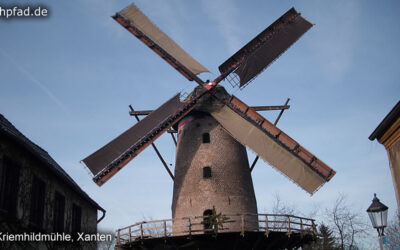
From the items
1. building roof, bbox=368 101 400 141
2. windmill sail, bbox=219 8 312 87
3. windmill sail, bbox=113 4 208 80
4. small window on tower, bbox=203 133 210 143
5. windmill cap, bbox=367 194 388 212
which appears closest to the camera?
windmill cap, bbox=367 194 388 212

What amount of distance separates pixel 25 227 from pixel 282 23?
15577mm

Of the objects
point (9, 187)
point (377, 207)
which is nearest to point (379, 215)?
point (377, 207)

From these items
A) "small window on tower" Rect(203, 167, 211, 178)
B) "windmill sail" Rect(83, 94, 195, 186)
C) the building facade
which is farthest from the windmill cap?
"windmill sail" Rect(83, 94, 195, 186)

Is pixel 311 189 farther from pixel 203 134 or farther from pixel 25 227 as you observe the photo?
pixel 25 227

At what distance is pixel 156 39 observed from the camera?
19.7 metres

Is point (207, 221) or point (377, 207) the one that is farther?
point (207, 221)

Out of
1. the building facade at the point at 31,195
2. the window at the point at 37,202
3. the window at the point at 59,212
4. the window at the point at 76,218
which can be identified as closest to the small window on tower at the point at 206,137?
the building facade at the point at 31,195

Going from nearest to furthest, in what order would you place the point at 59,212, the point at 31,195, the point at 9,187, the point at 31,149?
1. the point at 9,187
2. the point at 31,149
3. the point at 31,195
4. the point at 59,212

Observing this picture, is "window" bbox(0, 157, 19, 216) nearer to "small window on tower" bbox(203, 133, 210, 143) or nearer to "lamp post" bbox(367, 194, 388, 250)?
"lamp post" bbox(367, 194, 388, 250)

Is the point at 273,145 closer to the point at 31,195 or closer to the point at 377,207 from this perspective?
the point at 31,195

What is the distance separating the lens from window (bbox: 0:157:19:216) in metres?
10.6

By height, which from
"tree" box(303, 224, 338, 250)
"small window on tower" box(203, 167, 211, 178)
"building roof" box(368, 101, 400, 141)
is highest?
"small window on tower" box(203, 167, 211, 178)

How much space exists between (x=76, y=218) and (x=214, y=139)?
6.91 metres

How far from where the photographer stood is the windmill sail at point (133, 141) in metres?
17.4
